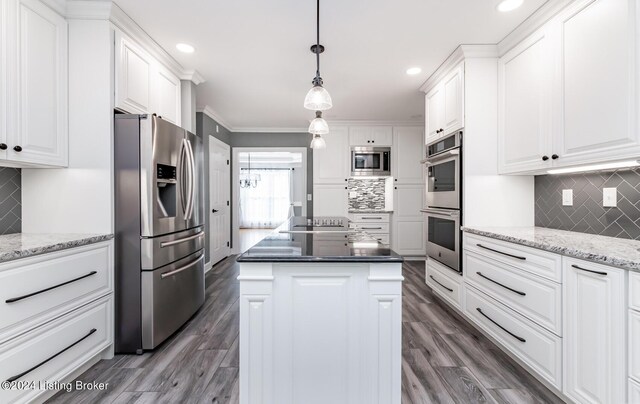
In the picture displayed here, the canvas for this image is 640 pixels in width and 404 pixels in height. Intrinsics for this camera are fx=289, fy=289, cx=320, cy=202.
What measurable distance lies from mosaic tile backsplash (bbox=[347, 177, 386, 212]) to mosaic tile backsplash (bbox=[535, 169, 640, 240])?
9.38ft

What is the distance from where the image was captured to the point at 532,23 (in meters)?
2.16

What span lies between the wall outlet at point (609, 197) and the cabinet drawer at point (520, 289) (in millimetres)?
724

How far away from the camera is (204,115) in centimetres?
438

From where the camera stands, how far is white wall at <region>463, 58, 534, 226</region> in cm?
260

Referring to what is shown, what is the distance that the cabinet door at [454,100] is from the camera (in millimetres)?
2674

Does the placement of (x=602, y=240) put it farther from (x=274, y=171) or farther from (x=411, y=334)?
(x=274, y=171)

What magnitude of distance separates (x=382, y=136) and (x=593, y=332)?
416 cm

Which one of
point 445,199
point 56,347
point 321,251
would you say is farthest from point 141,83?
point 445,199

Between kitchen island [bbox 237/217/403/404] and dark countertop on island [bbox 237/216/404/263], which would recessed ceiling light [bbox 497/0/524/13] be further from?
kitchen island [bbox 237/217/403/404]

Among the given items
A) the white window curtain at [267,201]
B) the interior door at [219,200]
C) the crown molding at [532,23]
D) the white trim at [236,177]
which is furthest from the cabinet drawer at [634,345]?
the white window curtain at [267,201]

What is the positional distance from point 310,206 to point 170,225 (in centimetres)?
336

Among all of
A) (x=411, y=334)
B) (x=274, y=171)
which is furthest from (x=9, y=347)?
→ (x=274, y=171)

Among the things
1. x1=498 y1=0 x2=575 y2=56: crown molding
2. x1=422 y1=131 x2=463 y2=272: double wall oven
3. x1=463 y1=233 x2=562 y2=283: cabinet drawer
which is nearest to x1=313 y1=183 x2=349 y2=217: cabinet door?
x1=422 y1=131 x2=463 y2=272: double wall oven

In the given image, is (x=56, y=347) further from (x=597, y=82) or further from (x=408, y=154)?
(x=408, y=154)
